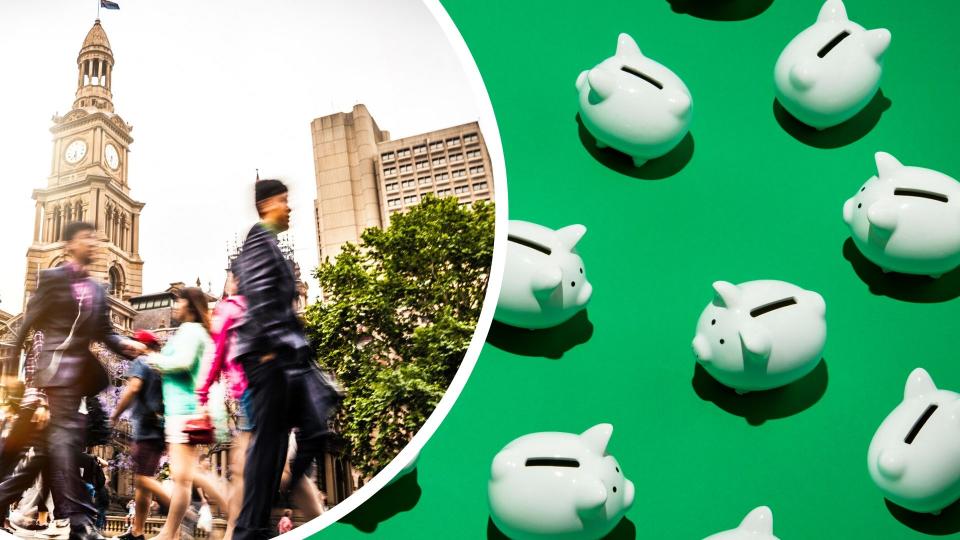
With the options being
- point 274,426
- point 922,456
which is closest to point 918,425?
point 922,456

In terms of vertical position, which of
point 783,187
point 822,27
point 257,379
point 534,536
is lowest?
point 534,536

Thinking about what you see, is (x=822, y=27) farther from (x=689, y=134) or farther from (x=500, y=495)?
(x=500, y=495)

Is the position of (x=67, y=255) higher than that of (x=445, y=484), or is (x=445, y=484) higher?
(x=67, y=255)

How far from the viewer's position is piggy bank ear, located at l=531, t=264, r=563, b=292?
62 cm

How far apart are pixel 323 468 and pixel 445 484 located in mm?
112

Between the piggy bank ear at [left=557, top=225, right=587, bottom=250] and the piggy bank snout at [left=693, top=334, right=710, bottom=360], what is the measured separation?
12 cm

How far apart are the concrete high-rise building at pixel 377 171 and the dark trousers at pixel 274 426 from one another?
0.27 ft

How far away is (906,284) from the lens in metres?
0.71

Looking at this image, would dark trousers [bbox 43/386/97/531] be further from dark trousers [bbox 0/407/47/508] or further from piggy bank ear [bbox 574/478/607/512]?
piggy bank ear [bbox 574/478/607/512]

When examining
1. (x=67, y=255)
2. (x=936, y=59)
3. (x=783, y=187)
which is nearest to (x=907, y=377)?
(x=783, y=187)

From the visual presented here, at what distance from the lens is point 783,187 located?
726mm

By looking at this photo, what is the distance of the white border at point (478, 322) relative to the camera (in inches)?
23.5

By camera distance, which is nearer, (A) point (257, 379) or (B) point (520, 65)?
(A) point (257, 379)

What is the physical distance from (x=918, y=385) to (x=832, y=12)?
1.01 ft
